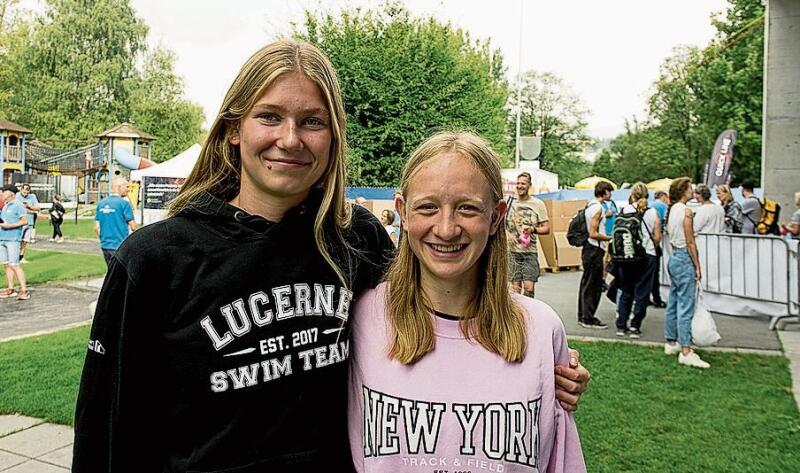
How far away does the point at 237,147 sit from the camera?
1.95 m

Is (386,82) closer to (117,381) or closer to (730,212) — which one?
(730,212)

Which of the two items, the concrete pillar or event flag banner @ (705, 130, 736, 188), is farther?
event flag banner @ (705, 130, 736, 188)

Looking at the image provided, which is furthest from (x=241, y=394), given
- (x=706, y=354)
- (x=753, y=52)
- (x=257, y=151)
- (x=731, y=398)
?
(x=753, y=52)

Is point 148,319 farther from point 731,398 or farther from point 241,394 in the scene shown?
point 731,398

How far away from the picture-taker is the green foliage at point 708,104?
35.9 meters

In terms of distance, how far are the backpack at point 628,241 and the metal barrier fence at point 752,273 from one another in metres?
1.02

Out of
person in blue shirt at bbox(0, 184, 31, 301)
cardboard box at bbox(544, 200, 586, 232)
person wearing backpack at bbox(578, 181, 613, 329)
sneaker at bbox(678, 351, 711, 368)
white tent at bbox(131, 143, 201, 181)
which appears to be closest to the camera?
sneaker at bbox(678, 351, 711, 368)

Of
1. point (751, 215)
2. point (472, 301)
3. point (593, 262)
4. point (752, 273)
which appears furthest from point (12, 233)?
point (751, 215)

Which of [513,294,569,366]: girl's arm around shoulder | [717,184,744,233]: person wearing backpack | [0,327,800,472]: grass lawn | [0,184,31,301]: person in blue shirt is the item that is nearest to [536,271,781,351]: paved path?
[0,327,800,472]: grass lawn

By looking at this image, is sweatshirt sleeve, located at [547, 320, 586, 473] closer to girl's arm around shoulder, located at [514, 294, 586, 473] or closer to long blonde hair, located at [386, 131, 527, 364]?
girl's arm around shoulder, located at [514, 294, 586, 473]

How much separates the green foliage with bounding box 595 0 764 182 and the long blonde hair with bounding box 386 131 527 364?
29214mm

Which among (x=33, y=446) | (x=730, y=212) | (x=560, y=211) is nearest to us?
(x=33, y=446)

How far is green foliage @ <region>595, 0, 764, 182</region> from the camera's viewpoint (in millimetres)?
35906

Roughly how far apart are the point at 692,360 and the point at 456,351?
6.18 meters
